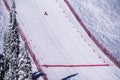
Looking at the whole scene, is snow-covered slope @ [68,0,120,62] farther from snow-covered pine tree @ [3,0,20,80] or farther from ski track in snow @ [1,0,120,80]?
snow-covered pine tree @ [3,0,20,80]

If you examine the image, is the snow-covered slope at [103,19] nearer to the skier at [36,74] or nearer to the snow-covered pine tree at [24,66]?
the skier at [36,74]

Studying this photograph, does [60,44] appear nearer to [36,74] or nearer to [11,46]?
[36,74]

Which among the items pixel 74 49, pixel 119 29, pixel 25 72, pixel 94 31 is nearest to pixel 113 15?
pixel 119 29

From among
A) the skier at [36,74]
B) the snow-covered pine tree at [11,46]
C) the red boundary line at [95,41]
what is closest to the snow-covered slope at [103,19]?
the red boundary line at [95,41]

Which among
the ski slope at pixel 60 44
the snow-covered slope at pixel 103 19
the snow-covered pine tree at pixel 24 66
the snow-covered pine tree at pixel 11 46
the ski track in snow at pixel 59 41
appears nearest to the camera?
the snow-covered pine tree at pixel 24 66

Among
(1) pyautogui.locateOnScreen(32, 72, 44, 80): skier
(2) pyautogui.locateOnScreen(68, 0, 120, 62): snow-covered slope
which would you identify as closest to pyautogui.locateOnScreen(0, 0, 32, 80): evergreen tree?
(1) pyautogui.locateOnScreen(32, 72, 44, 80): skier

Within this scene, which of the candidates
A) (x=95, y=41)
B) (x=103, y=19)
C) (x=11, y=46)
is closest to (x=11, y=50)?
(x=11, y=46)

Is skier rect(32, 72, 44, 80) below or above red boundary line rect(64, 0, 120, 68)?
below
